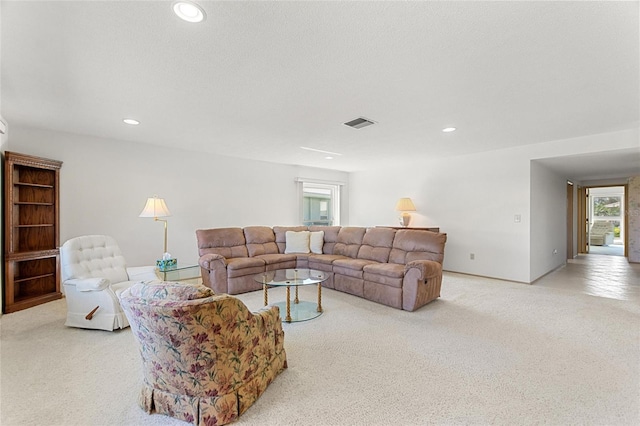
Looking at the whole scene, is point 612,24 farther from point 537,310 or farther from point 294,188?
point 294,188

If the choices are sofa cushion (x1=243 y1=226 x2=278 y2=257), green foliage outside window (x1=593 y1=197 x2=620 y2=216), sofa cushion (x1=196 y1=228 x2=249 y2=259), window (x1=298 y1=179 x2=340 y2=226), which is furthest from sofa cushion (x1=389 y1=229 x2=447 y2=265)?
green foliage outside window (x1=593 y1=197 x2=620 y2=216)

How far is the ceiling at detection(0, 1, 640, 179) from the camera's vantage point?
5.13 ft

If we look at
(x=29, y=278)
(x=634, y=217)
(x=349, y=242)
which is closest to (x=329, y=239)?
(x=349, y=242)

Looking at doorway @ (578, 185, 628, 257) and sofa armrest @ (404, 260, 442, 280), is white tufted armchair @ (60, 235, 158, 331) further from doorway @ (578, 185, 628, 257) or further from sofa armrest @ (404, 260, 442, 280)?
doorway @ (578, 185, 628, 257)

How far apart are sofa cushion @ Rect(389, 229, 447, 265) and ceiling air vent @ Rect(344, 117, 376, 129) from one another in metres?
1.76

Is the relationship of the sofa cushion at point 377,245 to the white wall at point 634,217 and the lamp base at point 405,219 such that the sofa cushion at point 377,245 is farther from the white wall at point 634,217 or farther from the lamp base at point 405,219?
the white wall at point 634,217

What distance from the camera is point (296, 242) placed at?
16.9 feet

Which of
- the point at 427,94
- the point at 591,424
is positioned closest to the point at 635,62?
the point at 427,94

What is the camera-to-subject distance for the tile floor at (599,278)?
13.7 ft

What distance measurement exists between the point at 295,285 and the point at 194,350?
1.63 m

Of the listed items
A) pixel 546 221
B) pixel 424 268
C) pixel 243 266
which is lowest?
pixel 243 266

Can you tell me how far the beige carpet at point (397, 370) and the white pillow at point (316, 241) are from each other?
6.35ft

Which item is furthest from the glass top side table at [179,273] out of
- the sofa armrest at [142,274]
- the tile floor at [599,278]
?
the tile floor at [599,278]

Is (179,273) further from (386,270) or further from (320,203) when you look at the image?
(320,203)
